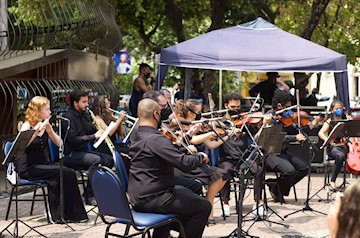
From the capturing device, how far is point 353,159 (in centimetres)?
1287

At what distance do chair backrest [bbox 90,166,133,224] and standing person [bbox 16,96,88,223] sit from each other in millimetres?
2201

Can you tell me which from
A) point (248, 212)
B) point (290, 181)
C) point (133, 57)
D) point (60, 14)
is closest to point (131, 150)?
point (248, 212)

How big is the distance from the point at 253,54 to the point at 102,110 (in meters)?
3.79

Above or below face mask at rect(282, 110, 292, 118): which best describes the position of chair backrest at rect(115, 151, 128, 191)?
below

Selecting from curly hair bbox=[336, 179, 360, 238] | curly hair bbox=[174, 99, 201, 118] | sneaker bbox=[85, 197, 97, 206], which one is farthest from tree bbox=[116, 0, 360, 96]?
curly hair bbox=[336, 179, 360, 238]

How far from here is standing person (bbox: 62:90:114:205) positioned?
1073 centimetres

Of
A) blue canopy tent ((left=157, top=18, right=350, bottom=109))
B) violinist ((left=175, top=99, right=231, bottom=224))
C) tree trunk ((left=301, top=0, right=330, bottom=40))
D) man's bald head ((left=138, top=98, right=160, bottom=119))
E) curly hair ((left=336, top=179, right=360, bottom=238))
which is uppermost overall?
tree trunk ((left=301, top=0, right=330, bottom=40))

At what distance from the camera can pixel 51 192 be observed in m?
10.0

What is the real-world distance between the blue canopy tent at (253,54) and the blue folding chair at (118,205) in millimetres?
7228

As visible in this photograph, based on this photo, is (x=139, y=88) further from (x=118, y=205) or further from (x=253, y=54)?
(x=118, y=205)

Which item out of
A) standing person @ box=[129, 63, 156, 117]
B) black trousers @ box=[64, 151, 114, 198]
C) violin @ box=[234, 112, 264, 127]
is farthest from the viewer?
standing person @ box=[129, 63, 156, 117]

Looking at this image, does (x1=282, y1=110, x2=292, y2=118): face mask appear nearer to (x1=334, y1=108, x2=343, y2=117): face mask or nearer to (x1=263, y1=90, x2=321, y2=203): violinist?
(x1=263, y1=90, x2=321, y2=203): violinist

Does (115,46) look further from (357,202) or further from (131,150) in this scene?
(357,202)

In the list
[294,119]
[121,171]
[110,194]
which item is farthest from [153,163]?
[294,119]
